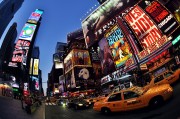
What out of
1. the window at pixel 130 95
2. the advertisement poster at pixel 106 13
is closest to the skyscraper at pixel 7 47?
the window at pixel 130 95

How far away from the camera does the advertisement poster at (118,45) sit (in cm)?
3509

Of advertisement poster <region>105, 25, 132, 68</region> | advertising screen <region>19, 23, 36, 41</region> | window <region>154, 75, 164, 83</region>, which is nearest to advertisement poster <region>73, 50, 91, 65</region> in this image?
advertising screen <region>19, 23, 36, 41</region>

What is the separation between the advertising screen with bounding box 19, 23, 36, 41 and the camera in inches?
149

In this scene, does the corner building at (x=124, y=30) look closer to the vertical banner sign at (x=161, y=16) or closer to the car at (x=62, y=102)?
the vertical banner sign at (x=161, y=16)

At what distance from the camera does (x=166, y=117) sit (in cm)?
341

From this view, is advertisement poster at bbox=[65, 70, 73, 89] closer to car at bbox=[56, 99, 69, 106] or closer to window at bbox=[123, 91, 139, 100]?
car at bbox=[56, 99, 69, 106]

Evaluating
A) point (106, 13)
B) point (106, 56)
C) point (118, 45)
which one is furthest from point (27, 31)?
point (106, 13)

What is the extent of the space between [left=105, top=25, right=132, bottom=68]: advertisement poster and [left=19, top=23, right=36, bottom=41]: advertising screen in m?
30.7

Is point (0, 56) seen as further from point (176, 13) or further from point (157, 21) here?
point (157, 21)

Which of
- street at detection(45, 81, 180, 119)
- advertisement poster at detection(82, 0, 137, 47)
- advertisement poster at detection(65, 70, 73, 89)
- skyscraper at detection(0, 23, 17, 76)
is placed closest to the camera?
skyscraper at detection(0, 23, 17, 76)

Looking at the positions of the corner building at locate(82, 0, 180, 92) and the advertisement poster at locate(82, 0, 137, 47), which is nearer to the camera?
the corner building at locate(82, 0, 180, 92)

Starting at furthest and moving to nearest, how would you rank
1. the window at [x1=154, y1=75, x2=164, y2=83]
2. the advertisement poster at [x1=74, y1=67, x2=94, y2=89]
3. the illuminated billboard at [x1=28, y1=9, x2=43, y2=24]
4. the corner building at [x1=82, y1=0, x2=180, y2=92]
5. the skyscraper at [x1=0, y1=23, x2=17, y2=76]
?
the corner building at [x1=82, y1=0, x2=180, y2=92], the window at [x1=154, y1=75, x2=164, y2=83], the advertisement poster at [x1=74, y1=67, x2=94, y2=89], the illuminated billboard at [x1=28, y1=9, x2=43, y2=24], the skyscraper at [x1=0, y1=23, x2=17, y2=76]

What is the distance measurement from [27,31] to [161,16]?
84.8 ft

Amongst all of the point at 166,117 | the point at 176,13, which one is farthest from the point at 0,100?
the point at 176,13
